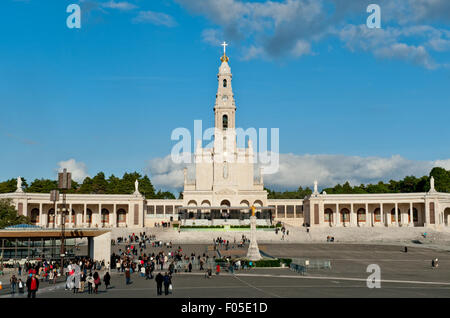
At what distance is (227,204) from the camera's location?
105250mm

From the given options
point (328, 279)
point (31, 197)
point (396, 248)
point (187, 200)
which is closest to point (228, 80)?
point (187, 200)

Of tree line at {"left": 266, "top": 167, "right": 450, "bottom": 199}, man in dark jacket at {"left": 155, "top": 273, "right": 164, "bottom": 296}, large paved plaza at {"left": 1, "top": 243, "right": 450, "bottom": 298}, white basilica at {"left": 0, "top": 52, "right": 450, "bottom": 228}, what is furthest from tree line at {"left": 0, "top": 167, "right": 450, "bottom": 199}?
man in dark jacket at {"left": 155, "top": 273, "right": 164, "bottom": 296}

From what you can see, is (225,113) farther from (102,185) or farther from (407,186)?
(407,186)

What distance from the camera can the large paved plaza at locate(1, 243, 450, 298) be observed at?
92.7 feet

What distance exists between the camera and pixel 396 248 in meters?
66.6

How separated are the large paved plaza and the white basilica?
148 feet

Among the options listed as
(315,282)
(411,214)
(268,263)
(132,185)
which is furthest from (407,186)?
(315,282)

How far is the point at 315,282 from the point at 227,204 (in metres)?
71.0

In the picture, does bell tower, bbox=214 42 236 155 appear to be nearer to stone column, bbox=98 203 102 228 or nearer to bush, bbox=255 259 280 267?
stone column, bbox=98 203 102 228

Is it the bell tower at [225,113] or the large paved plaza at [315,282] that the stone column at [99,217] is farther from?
the large paved plaza at [315,282]

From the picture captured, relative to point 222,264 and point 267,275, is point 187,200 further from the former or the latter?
point 267,275
